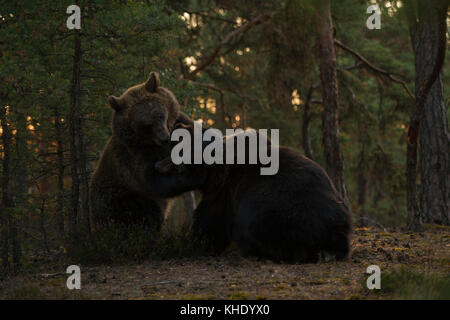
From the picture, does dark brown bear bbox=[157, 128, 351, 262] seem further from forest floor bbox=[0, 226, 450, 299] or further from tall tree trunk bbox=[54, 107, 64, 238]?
tall tree trunk bbox=[54, 107, 64, 238]

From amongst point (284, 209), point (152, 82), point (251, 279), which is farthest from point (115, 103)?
point (251, 279)

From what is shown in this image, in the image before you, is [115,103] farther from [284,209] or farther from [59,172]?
[59,172]

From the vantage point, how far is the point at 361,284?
14.9 ft

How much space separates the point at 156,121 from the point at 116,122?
608 millimetres

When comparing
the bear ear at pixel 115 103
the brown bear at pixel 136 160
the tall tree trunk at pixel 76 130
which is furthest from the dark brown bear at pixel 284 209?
the tall tree trunk at pixel 76 130

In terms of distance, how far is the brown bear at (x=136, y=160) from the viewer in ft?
22.3

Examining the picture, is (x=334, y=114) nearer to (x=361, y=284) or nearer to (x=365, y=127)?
(x=365, y=127)

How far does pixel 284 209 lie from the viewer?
19.0 feet

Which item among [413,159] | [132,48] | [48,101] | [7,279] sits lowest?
[7,279]

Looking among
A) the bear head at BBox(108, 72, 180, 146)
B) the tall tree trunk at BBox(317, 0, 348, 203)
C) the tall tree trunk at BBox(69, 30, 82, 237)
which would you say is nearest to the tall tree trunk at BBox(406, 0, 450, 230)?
the tall tree trunk at BBox(317, 0, 348, 203)

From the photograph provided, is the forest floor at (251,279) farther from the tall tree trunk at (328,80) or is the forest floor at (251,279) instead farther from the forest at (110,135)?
the tall tree trunk at (328,80)

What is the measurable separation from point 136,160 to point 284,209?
89.9 inches

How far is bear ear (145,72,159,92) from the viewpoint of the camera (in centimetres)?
723
